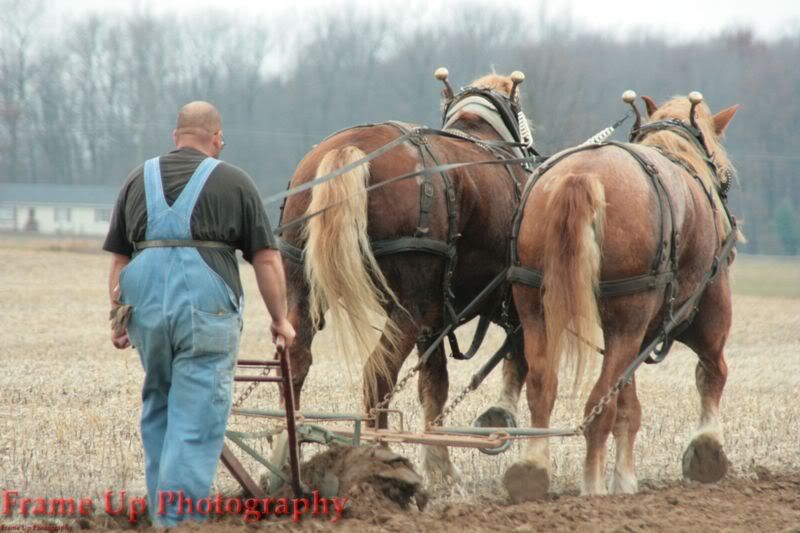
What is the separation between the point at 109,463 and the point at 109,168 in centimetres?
6180

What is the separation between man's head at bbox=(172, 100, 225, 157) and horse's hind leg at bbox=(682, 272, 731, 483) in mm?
3249

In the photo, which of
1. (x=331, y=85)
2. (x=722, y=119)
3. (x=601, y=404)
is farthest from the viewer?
(x=331, y=85)

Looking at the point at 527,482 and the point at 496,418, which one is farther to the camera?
the point at 496,418

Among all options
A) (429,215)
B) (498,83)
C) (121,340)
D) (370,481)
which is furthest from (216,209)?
(498,83)

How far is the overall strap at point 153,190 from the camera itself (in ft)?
14.8

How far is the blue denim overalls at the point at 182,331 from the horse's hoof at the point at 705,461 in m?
3.07

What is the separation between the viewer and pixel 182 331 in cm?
450

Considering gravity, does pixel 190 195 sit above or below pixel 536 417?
above

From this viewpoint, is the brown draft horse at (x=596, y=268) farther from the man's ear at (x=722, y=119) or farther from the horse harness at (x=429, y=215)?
the man's ear at (x=722, y=119)

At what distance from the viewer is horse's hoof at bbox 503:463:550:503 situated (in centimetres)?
553

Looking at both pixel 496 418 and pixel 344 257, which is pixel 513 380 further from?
pixel 344 257

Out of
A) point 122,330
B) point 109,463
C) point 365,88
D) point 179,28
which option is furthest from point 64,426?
point 179,28

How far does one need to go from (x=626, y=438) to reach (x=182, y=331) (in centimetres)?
287

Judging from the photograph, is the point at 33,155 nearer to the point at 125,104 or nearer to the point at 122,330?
the point at 125,104
